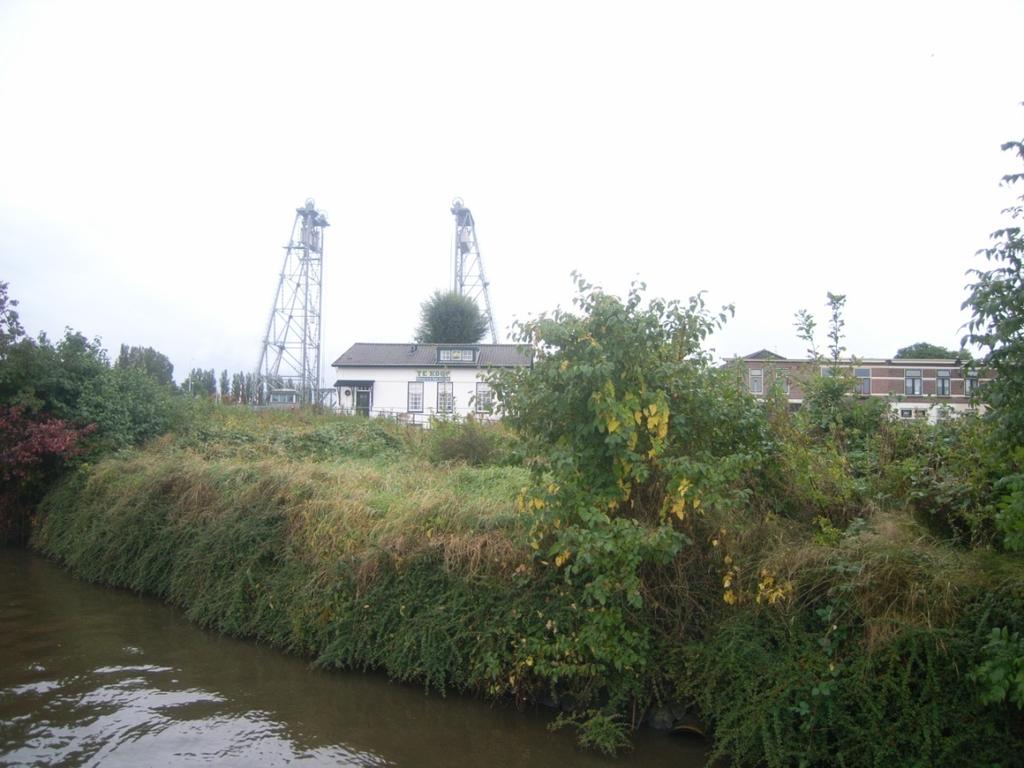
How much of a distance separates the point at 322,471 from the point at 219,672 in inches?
132

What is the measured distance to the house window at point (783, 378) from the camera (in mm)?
8183

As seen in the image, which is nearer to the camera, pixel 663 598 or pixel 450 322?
pixel 663 598

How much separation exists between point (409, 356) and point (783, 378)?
3246 cm

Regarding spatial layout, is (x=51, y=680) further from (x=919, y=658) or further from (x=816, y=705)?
(x=919, y=658)

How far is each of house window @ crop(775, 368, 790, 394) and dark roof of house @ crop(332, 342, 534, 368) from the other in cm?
2920

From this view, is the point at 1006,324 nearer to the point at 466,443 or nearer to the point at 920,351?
the point at 466,443

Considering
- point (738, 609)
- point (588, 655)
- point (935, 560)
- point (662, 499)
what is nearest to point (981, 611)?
point (935, 560)

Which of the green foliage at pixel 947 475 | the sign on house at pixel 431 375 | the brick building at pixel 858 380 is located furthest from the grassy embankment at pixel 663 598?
the sign on house at pixel 431 375

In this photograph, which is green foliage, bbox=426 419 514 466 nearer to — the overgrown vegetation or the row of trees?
the overgrown vegetation

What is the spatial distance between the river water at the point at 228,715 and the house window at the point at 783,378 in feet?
12.4

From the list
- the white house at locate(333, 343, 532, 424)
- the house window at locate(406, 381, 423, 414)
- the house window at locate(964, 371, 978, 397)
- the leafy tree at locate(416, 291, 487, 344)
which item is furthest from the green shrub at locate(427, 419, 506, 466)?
the leafy tree at locate(416, 291, 487, 344)

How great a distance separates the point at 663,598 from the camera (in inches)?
261

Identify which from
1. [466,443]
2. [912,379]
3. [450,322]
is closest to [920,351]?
[912,379]

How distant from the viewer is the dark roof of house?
128ft
